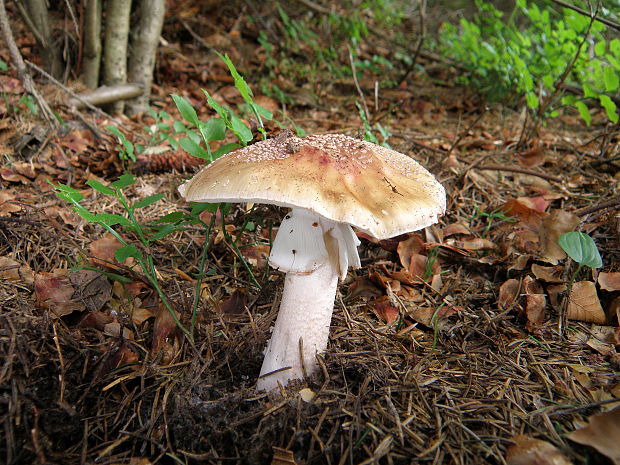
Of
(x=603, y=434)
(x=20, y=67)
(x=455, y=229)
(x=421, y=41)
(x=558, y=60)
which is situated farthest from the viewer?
(x=421, y=41)

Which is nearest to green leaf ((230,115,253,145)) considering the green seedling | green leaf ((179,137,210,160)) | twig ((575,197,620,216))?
green leaf ((179,137,210,160))

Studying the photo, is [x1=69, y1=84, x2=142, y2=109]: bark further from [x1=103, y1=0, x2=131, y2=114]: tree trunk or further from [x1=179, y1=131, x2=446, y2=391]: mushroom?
[x1=179, y1=131, x2=446, y2=391]: mushroom

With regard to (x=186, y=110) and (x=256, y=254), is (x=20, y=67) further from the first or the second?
(x=256, y=254)

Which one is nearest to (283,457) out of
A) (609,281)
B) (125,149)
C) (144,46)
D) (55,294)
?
(55,294)

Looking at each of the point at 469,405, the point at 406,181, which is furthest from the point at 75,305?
the point at 469,405

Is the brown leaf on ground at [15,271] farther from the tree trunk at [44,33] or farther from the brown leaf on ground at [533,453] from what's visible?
the tree trunk at [44,33]

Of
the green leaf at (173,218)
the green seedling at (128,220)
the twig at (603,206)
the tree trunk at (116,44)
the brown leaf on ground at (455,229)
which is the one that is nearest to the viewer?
the green seedling at (128,220)

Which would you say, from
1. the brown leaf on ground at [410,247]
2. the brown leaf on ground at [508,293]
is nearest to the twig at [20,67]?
the brown leaf on ground at [410,247]
